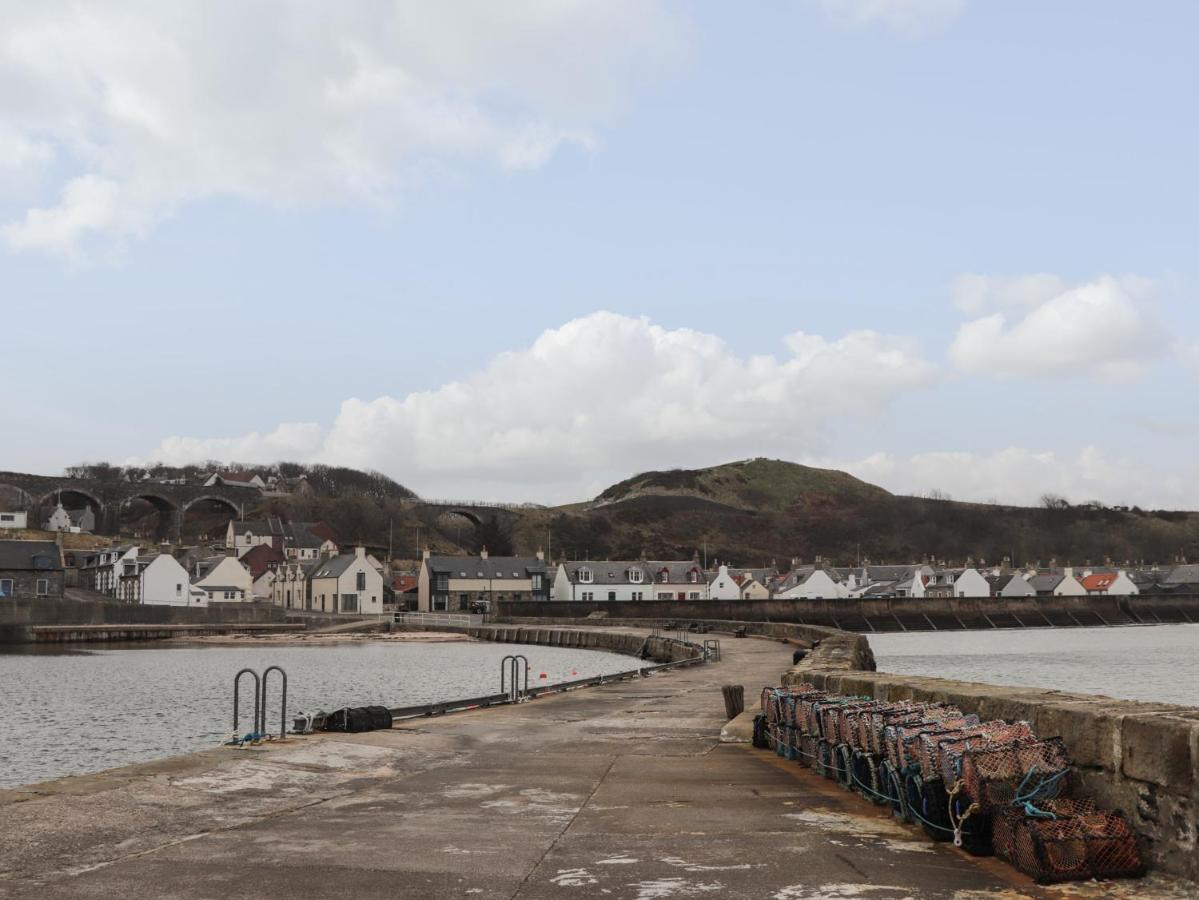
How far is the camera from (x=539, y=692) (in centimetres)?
2853

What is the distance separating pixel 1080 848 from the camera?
292 inches

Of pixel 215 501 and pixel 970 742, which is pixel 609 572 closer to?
pixel 215 501

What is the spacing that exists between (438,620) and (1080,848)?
9802 centimetres

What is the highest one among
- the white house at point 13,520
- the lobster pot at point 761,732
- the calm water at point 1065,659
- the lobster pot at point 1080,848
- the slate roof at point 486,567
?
the white house at point 13,520

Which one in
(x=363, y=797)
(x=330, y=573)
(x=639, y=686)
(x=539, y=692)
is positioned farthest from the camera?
(x=330, y=573)

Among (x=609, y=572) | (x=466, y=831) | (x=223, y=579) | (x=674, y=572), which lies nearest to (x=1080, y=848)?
(x=466, y=831)

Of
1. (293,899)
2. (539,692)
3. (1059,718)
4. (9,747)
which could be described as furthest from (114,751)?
(1059,718)

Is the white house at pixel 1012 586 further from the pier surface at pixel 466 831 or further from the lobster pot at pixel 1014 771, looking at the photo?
the lobster pot at pixel 1014 771

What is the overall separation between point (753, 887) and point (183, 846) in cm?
463

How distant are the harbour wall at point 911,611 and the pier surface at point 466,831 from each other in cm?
8557

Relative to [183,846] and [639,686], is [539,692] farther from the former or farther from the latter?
[183,846]

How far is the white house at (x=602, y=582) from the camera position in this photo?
122 m

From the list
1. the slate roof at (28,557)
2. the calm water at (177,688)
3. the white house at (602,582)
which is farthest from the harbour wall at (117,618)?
the white house at (602,582)

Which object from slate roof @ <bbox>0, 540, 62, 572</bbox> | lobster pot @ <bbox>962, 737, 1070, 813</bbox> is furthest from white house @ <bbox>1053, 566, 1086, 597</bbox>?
lobster pot @ <bbox>962, 737, 1070, 813</bbox>
